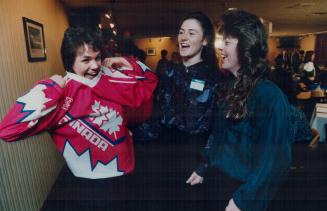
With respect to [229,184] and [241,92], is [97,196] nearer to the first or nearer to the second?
[229,184]

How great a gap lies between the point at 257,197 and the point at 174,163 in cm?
53

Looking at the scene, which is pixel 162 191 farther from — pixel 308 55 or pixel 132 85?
pixel 308 55

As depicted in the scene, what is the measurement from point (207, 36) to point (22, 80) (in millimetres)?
1143

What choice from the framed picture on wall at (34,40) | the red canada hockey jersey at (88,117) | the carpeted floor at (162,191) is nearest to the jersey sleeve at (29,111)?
the red canada hockey jersey at (88,117)

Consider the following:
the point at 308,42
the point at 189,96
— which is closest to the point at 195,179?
the point at 189,96

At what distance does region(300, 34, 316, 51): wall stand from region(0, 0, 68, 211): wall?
770 centimetres

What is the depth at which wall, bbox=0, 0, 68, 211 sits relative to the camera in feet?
4.24

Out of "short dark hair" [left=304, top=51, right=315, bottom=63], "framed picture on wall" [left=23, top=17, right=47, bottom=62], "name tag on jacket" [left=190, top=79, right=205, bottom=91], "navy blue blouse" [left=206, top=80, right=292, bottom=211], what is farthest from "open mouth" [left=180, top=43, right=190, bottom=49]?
"short dark hair" [left=304, top=51, right=315, bottom=63]

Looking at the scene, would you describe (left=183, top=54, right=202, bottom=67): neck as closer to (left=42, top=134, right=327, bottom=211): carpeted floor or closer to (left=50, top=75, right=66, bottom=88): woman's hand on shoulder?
(left=42, top=134, right=327, bottom=211): carpeted floor

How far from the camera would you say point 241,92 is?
2.71 feet

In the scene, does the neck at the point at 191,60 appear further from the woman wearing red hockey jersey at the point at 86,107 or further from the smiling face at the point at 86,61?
the smiling face at the point at 86,61

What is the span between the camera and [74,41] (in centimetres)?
76

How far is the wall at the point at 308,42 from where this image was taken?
742 centimetres

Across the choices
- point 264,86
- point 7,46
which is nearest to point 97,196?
point 264,86
